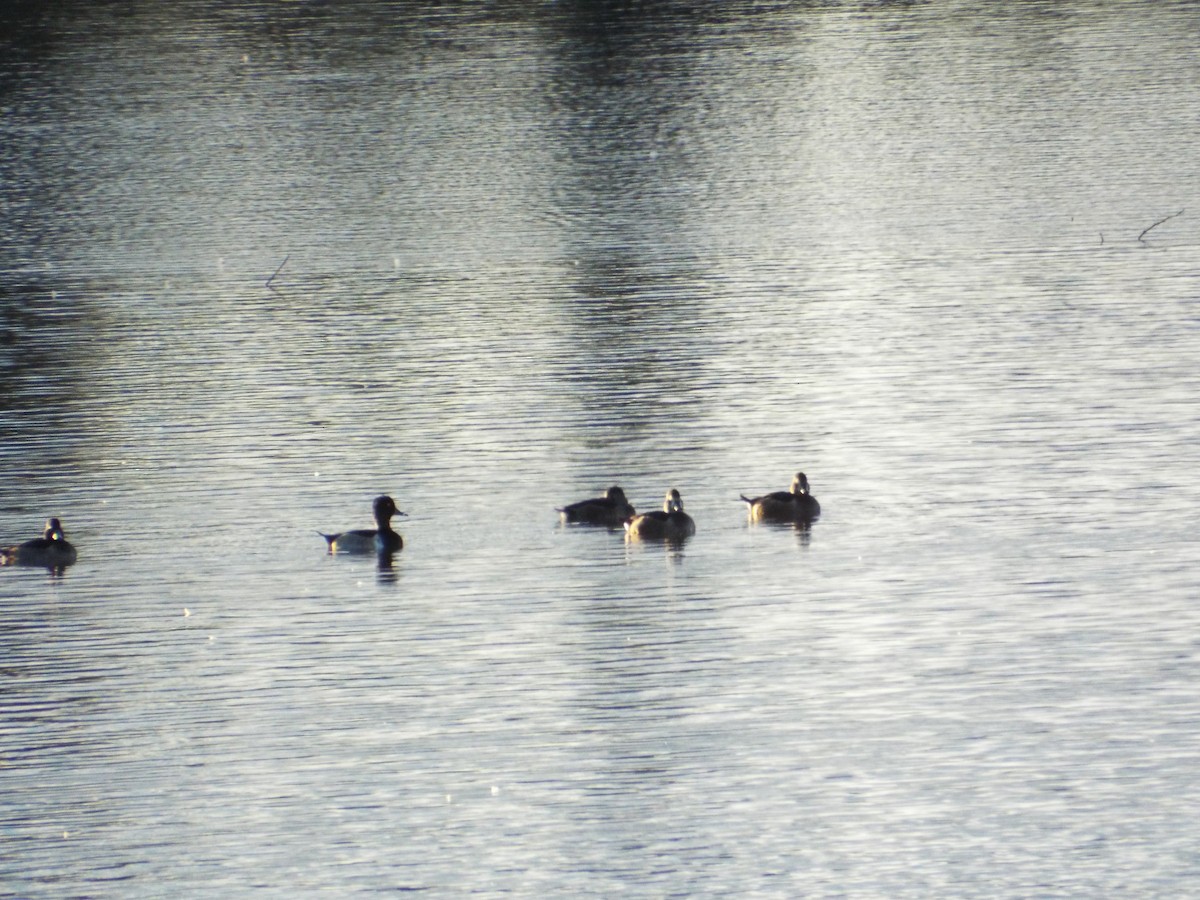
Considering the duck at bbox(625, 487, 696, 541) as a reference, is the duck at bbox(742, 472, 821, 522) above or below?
above

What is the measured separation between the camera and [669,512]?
79.1 feet

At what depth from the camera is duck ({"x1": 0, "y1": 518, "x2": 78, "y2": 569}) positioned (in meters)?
23.6

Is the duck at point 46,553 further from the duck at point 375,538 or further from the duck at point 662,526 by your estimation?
the duck at point 662,526

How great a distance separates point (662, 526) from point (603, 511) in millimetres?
975

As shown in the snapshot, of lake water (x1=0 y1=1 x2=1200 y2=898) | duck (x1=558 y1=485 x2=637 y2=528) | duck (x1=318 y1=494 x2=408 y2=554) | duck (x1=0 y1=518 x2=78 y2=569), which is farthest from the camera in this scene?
duck (x1=558 y1=485 x2=637 y2=528)

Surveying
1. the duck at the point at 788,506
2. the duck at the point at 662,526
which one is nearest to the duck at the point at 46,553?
the duck at the point at 662,526

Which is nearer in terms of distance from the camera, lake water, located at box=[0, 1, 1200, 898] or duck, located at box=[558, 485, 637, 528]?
lake water, located at box=[0, 1, 1200, 898]

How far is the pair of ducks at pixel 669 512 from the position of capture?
2397 centimetres

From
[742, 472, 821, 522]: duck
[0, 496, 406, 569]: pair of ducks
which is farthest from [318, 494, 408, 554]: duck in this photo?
[742, 472, 821, 522]: duck

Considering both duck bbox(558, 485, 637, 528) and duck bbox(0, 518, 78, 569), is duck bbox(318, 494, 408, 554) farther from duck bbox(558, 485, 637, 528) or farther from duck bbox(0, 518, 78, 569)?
duck bbox(0, 518, 78, 569)

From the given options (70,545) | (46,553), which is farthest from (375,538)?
(46,553)

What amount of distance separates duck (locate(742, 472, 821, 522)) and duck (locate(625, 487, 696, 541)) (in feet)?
2.18

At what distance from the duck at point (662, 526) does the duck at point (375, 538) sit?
2229 millimetres

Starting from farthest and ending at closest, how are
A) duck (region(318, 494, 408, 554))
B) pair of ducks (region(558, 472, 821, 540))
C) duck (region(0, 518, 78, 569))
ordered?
1. pair of ducks (region(558, 472, 821, 540))
2. duck (region(318, 494, 408, 554))
3. duck (region(0, 518, 78, 569))
